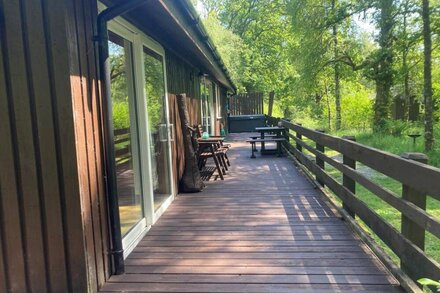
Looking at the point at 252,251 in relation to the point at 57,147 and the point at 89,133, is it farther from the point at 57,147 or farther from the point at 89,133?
the point at 57,147

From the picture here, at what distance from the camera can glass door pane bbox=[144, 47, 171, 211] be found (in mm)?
3947

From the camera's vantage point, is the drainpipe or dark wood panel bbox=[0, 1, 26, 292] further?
the drainpipe

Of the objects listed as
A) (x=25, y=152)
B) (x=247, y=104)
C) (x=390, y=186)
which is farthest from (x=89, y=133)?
(x=247, y=104)

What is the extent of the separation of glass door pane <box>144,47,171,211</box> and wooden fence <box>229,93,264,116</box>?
1375cm

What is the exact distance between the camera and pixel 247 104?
721 inches

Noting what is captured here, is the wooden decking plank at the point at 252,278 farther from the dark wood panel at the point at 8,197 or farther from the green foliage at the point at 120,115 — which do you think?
the green foliage at the point at 120,115

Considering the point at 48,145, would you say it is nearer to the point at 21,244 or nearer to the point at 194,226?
the point at 21,244

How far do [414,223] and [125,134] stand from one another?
2317 millimetres

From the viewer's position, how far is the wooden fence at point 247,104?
18094 millimetres

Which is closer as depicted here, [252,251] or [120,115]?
[252,251]

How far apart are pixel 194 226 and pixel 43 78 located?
7.27 feet

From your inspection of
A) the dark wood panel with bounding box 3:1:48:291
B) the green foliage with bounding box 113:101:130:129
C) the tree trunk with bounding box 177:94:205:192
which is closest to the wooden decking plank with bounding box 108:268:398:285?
the dark wood panel with bounding box 3:1:48:291

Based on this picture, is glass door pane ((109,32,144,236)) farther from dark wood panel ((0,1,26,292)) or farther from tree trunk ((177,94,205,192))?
tree trunk ((177,94,205,192))

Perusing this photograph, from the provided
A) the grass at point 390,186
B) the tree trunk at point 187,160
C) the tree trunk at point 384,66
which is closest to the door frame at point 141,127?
the tree trunk at point 187,160
